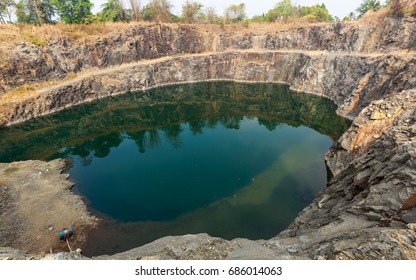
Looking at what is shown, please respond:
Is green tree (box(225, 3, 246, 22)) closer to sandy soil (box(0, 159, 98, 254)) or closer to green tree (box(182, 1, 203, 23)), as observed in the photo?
green tree (box(182, 1, 203, 23))

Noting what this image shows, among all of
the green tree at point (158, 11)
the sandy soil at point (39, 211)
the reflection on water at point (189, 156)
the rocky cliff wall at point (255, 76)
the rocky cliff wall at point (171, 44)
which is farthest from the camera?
the green tree at point (158, 11)

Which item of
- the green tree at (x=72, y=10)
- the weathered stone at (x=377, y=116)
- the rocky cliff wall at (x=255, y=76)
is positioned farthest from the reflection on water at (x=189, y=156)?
the green tree at (x=72, y=10)

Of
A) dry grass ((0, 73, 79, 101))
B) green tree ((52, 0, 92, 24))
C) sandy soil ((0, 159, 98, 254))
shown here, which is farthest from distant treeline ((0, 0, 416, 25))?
sandy soil ((0, 159, 98, 254))

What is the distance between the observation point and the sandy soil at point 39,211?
27.8 metres

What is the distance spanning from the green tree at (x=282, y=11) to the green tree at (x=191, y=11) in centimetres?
2766

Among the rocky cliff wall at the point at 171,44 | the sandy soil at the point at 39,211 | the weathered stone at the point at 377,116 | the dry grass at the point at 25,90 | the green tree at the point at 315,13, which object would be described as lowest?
the sandy soil at the point at 39,211

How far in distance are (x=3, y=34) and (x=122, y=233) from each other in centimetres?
6624

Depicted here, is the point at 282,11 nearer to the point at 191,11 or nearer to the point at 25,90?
the point at 191,11

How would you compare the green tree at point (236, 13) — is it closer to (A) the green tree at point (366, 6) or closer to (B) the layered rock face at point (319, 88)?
(B) the layered rock face at point (319, 88)

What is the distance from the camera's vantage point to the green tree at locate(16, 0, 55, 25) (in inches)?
3268

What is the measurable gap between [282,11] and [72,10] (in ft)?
251

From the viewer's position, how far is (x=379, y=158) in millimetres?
24062

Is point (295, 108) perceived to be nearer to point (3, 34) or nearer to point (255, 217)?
point (255, 217)

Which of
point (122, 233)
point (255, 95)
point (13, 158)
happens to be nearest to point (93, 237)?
point (122, 233)
